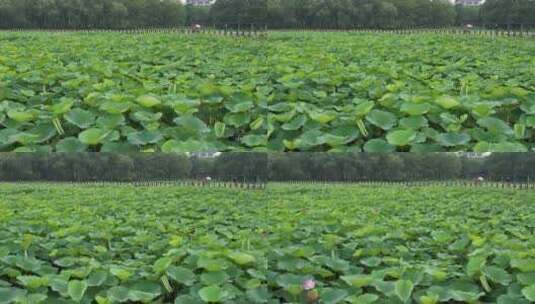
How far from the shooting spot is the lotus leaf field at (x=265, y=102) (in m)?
3.51

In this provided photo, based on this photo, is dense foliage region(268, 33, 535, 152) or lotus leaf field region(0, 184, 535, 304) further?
dense foliage region(268, 33, 535, 152)

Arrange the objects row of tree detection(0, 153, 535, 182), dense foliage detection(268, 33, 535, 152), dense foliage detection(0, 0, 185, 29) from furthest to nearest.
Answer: dense foliage detection(0, 0, 185, 29) < row of tree detection(0, 153, 535, 182) < dense foliage detection(268, 33, 535, 152)

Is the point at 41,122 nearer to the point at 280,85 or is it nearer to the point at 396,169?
the point at 280,85

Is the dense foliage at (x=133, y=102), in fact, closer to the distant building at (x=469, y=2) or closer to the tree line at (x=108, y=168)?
the tree line at (x=108, y=168)

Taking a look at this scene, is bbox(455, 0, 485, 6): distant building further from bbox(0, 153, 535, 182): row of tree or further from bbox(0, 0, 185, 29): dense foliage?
bbox(0, 0, 185, 29): dense foliage

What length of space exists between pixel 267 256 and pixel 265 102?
95 centimetres

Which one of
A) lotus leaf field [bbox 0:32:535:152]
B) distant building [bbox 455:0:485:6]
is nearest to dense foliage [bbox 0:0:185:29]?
lotus leaf field [bbox 0:32:535:152]

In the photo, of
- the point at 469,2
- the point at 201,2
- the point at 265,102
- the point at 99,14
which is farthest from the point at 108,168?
the point at 469,2

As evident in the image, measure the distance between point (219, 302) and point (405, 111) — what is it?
1.52 metres

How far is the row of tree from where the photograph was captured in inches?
197

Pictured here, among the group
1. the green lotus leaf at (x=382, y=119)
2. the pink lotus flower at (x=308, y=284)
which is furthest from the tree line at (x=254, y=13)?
the pink lotus flower at (x=308, y=284)

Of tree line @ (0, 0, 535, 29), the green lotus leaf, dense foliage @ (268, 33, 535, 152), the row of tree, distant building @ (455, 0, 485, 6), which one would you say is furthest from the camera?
distant building @ (455, 0, 485, 6)

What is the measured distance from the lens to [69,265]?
11.7 feet

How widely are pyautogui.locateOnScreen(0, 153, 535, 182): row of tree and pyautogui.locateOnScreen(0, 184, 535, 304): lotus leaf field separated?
337 millimetres
